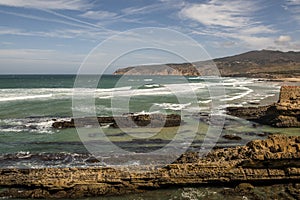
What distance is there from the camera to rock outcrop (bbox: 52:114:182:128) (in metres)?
24.5

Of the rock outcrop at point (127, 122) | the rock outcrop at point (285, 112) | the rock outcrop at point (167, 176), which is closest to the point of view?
the rock outcrop at point (167, 176)

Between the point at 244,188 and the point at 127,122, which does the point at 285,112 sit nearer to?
the point at 127,122

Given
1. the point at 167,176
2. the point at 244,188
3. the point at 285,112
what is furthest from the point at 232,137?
the point at 167,176

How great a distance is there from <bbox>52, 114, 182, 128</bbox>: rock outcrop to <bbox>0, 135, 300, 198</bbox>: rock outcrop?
13011 millimetres

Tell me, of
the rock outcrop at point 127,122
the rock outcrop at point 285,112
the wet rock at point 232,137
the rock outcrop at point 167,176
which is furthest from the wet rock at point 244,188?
the rock outcrop at point 285,112

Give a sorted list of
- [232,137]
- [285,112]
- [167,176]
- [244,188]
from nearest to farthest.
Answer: [244,188] < [167,176] < [232,137] < [285,112]

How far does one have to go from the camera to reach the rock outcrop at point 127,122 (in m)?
24.5

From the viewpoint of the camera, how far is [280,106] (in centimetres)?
2344

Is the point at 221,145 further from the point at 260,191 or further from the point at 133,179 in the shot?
the point at 133,179

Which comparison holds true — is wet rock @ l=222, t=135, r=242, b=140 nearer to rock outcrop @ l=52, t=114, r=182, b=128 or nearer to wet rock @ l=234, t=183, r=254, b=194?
rock outcrop @ l=52, t=114, r=182, b=128

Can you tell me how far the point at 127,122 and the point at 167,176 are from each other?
49.1 feet

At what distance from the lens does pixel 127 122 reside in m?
25.9

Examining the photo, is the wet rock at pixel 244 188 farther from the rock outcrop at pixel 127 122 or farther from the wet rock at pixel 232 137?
the rock outcrop at pixel 127 122

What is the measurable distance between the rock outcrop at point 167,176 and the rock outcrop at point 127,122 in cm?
1301
